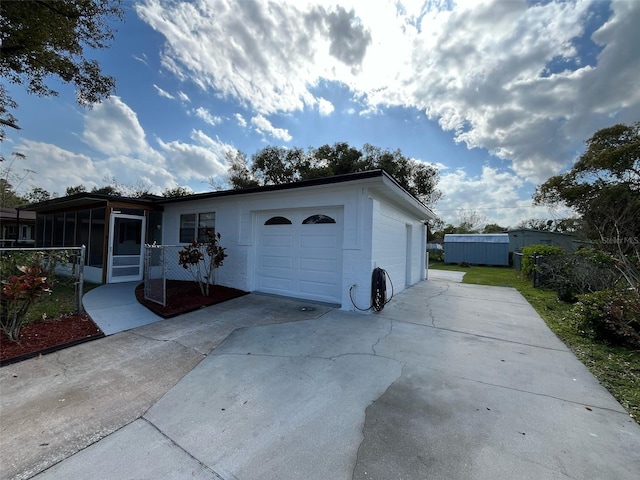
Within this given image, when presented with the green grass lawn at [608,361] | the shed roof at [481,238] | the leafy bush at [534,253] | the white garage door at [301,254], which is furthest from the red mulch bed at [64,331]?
the shed roof at [481,238]

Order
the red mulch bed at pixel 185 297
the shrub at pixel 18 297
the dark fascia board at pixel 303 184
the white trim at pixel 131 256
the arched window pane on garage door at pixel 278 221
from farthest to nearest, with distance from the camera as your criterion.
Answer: the white trim at pixel 131 256 < the arched window pane on garage door at pixel 278 221 < the red mulch bed at pixel 185 297 < the dark fascia board at pixel 303 184 < the shrub at pixel 18 297

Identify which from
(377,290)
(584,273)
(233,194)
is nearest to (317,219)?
(377,290)

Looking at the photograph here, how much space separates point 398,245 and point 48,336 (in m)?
8.25

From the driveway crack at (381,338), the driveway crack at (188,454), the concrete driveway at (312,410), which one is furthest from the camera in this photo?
the driveway crack at (381,338)

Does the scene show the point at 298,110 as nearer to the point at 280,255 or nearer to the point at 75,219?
the point at 280,255

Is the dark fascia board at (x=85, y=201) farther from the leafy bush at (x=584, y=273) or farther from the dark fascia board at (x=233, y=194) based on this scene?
the leafy bush at (x=584, y=273)

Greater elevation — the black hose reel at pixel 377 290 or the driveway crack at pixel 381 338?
the black hose reel at pixel 377 290

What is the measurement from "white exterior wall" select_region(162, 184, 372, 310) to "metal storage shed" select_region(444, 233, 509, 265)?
67.9 ft

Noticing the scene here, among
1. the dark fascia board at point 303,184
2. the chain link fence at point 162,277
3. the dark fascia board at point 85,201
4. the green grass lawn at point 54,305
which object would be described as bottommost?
the green grass lawn at point 54,305

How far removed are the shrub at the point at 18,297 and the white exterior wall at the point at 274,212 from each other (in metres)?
4.27

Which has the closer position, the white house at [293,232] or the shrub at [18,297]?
the shrub at [18,297]

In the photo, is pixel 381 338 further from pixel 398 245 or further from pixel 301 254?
pixel 398 245

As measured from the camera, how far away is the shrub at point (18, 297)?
3689 mm

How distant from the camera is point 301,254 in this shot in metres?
7.03
